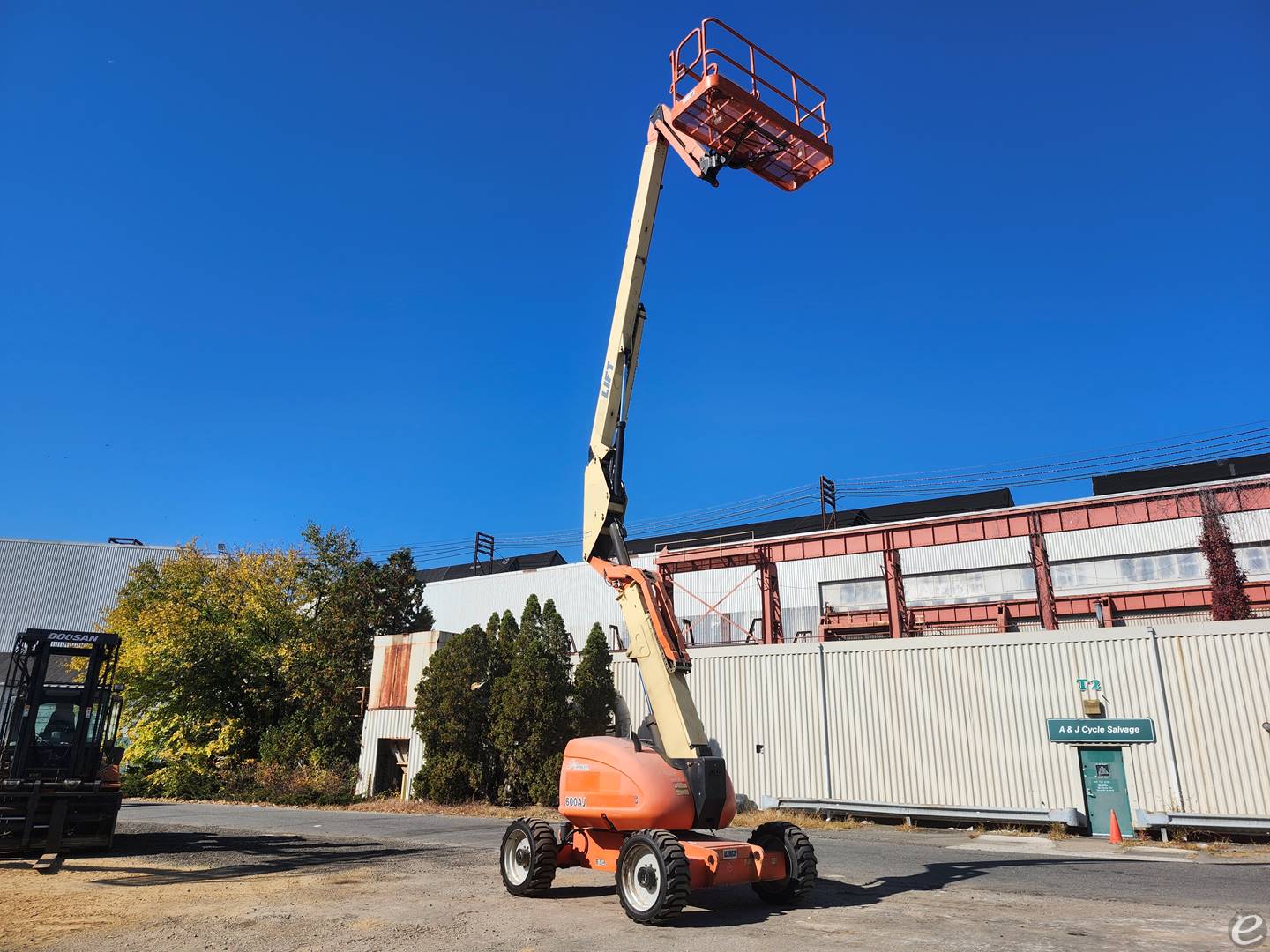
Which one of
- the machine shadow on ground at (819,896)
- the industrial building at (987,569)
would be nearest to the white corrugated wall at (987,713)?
the industrial building at (987,569)

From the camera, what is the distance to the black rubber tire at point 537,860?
10352 mm

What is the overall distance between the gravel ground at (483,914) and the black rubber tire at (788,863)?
21cm

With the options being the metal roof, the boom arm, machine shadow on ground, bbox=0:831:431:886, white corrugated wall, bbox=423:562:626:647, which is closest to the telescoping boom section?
the boom arm

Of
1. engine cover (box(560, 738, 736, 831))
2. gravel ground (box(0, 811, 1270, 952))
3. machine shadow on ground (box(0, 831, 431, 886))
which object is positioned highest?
engine cover (box(560, 738, 736, 831))

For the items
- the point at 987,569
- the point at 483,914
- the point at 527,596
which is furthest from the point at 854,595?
the point at 483,914

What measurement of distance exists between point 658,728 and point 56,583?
68.8 m

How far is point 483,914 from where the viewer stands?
9.60m

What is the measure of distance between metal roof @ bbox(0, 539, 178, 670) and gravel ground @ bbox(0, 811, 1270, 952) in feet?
191

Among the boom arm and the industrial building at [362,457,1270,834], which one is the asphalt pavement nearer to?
the industrial building at [362,457,1270,834]

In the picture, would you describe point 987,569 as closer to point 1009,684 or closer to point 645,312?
point 1009,684

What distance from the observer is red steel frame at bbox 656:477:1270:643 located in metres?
29.3

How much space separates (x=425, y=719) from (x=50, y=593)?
163 ft

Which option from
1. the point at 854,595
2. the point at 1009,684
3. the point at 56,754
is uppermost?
the point at 854,595

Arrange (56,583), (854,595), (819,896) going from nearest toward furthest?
(819,896) < (854,595) < (56,583)
